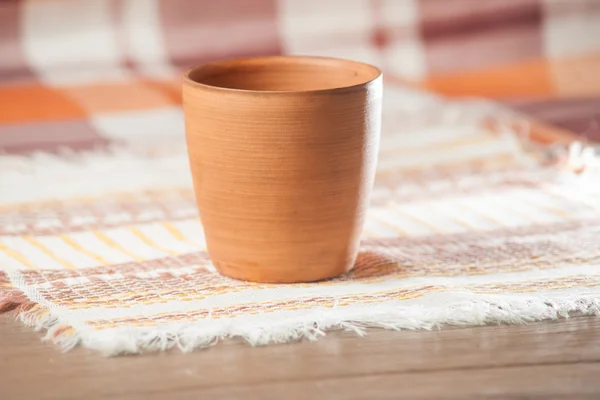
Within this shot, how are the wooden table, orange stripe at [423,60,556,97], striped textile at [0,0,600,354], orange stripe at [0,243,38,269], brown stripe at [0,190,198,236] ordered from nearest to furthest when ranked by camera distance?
the wooden table, striped textile at [0,0,600,354], orange stripe at [0,243,38,269], brown stripe at [0,190,198,236], orange stripe at [423,60,556,97]

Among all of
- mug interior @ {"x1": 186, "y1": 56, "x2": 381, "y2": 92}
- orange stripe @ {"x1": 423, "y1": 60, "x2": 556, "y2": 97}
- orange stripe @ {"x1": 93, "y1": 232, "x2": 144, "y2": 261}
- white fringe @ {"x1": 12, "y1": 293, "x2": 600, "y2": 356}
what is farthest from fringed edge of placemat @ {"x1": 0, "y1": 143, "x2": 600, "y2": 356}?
orange stripe @ {"x1": 423, "y1": 60, "x2": 556, "y2": 97}

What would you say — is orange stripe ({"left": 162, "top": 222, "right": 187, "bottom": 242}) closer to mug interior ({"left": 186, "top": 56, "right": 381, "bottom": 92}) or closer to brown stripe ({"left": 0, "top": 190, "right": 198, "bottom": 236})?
brown stripe ({"left": 0, "top": 190, "right": 198, "bottom": 236})

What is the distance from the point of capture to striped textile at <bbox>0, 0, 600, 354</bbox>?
2.50ft

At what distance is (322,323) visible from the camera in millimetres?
732

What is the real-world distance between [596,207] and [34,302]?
57 cm

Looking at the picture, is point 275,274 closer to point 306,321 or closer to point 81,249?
point 306,321

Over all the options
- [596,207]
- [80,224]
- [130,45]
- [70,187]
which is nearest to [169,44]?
[130,45]

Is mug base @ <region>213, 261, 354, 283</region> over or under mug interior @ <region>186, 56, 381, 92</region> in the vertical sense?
under

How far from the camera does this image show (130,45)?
6.02ft

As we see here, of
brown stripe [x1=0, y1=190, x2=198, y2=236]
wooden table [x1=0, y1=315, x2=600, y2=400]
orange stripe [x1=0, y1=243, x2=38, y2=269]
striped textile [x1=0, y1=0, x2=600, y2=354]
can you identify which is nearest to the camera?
wooden table [x1=0, y1=315, x2=600, y2=400]

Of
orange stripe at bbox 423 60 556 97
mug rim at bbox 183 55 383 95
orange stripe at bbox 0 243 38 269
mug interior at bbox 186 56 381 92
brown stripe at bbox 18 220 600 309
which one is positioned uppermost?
mug rim at bbox 183 55 383 95

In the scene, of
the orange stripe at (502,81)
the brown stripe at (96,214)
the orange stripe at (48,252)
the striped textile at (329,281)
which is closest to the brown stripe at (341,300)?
the striped textile at (329,281)

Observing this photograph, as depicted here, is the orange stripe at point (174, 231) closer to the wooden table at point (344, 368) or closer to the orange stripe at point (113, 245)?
the orange stripe at point (113, 245)

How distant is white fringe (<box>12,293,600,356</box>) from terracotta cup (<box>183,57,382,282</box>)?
0.25ft
